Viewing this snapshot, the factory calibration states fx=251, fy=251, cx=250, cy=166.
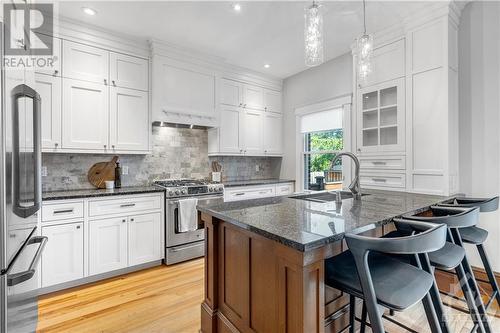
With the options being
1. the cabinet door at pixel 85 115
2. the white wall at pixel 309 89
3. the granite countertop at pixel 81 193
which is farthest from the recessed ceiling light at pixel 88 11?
the white wall at pixel 309 89

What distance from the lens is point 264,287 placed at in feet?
4.55

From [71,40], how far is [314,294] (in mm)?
3473

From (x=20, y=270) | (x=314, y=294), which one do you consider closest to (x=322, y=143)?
(x=314, y=294)

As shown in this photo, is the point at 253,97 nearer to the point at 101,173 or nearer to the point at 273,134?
the point at 273,134

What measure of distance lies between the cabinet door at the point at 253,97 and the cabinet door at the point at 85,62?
211 centimetres

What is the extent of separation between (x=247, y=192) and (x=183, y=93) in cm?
178

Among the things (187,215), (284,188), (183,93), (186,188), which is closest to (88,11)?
(183,93)

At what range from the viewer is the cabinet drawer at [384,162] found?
9.54ft

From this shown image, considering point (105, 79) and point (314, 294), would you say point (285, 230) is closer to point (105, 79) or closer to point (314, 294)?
point (314, 294)

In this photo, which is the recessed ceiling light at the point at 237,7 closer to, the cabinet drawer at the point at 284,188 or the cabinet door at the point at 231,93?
the cabinet door at the point at 231,93

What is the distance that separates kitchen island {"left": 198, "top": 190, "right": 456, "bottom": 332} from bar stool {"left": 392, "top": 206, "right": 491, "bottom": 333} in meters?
0.16

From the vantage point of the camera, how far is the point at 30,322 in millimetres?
1366

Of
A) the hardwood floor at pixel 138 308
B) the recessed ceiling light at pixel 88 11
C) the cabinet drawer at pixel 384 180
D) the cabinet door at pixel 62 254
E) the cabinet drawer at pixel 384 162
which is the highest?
the recessed ceiling light at pixel 88 11

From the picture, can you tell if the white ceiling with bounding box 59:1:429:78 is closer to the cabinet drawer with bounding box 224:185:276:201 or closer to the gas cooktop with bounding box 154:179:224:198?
the gas cooktop with bounding box 154:179:224:198
